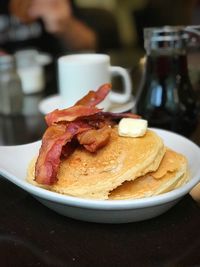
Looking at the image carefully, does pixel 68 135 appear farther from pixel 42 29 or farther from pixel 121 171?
pixel 42 29

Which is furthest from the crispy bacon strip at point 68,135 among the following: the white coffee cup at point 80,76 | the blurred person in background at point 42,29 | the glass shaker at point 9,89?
the blurred person in background at point 42,29

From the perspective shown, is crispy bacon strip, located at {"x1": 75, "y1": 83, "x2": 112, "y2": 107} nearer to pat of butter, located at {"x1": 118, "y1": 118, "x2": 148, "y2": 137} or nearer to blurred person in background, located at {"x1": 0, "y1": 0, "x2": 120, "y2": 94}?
pat of butter, located at {"x1": 118, "y1": 118, "x2": 148, "y2": 137}

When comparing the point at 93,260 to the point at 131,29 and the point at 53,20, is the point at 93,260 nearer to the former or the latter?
the point at 53,20

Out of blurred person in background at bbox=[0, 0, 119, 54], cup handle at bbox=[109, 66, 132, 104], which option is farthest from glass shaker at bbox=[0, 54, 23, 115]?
blurred person in background at bbox=[0, 0, 119, 54]

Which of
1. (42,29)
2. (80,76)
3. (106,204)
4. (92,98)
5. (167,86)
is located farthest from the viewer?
(42,29)

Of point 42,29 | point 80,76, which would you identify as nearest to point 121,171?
point 80,76

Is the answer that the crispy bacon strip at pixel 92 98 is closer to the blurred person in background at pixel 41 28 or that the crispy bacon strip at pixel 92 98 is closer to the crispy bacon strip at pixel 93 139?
the crispy bacon strip at pixel 93 139
